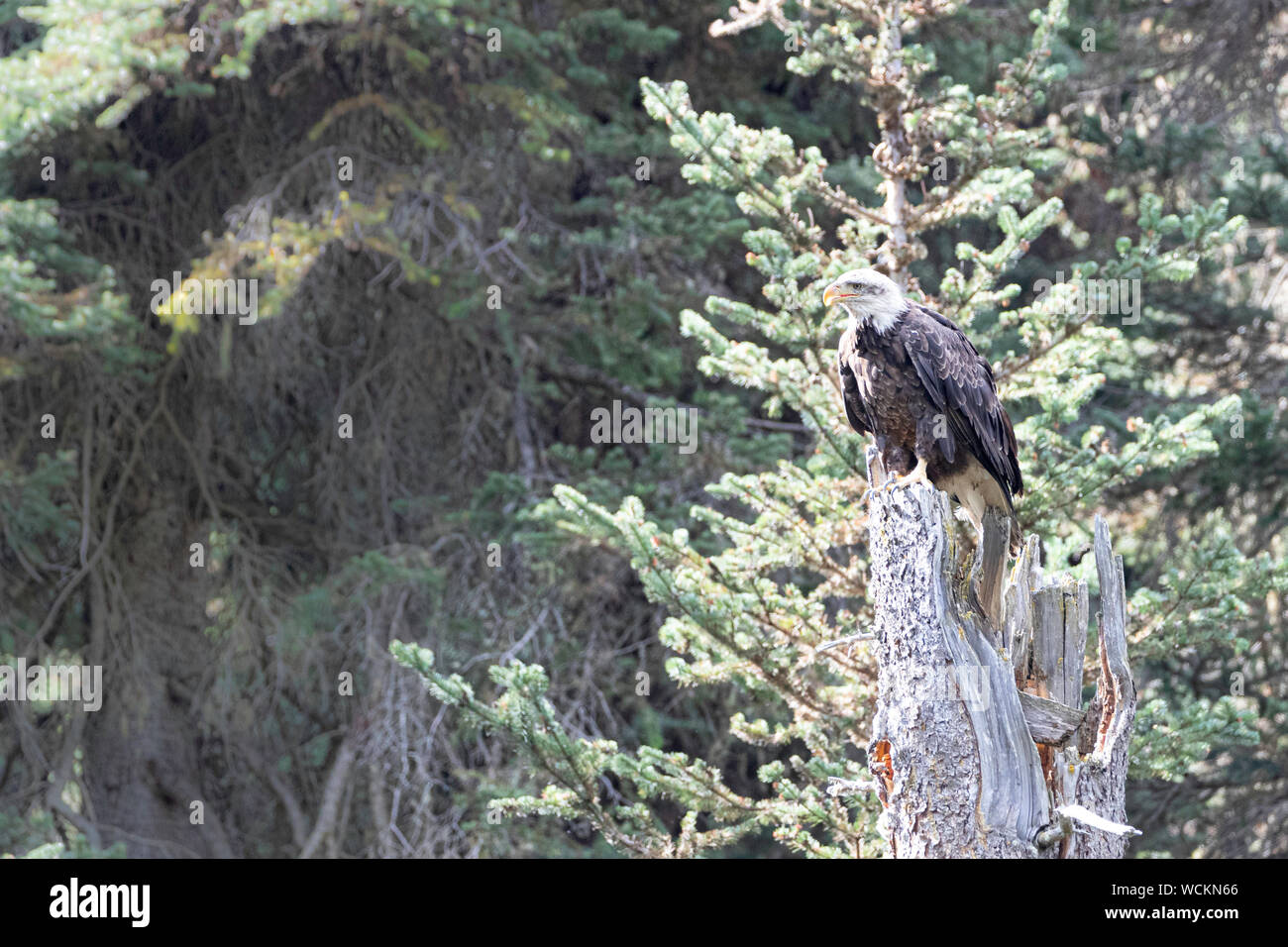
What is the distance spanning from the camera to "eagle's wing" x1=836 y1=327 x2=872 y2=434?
5.26 m

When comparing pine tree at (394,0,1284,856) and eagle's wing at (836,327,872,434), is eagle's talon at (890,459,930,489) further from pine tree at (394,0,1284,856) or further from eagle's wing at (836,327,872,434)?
pine tree at (394,0,1284,856)

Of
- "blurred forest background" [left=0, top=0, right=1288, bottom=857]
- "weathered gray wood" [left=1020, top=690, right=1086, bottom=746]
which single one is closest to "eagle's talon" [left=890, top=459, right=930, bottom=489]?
"weathered gray wood" [left=1020, top=690, right=1086, bottom=746]

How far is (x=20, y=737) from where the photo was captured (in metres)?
10.3

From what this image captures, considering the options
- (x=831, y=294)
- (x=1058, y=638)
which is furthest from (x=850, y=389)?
(x=1058, y=638)

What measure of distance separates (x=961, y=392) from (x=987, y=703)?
Answer: 1263mm

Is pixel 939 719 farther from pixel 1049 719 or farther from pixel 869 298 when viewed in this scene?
pixel 869 298

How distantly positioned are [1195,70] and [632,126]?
461 centimetres

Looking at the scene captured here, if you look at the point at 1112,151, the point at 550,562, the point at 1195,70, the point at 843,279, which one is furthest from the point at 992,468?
the point at 1195,70

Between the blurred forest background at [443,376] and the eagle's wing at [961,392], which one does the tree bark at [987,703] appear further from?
the blurred forest background at [443,376]

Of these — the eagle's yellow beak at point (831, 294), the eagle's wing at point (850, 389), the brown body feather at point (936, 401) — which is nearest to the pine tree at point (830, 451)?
the eagle's wing at point (850, 389)

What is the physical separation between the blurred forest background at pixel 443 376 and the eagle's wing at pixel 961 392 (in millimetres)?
2938

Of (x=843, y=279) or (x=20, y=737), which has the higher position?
(x=843, y=279)

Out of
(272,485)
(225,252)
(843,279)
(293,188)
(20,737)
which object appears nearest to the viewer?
(843,279)

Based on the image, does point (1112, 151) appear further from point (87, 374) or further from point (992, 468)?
point (87, 374)
